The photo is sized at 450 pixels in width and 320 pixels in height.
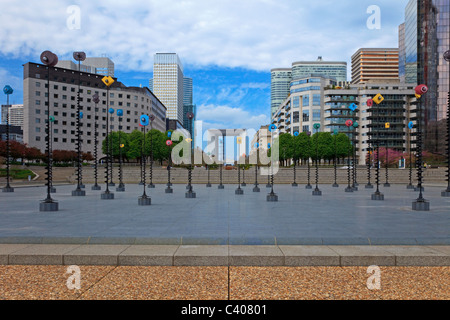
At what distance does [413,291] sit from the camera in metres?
5.22

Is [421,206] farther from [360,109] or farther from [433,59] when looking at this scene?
[433,59]

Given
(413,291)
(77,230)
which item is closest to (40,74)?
(77,230)

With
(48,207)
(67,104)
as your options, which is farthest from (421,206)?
(67,104)

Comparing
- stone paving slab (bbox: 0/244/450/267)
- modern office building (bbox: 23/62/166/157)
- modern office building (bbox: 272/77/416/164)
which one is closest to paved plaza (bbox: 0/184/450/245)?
stone paving slab (bbox: 0/244/450/267)

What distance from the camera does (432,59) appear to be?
10825 cm

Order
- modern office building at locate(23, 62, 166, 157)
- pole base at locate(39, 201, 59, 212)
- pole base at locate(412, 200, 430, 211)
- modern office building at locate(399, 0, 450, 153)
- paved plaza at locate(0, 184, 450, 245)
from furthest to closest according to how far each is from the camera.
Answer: modern office building at locate(23, 62, 166, 157) < modern office building at locate(399, 0, 450, 153) < pole base at locate(412, 200, 430, 211) < pole base at locate(39, 201, 59, 212) < paved plaza at locate(0, 184, 450, 245)

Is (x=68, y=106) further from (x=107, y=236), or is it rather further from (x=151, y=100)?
(x=107, y=236)

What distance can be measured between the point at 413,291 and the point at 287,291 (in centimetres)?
207

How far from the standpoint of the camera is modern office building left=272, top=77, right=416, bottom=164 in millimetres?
114625

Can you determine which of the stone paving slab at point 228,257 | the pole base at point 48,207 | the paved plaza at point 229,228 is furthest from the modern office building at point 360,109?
the stone paving slab at point 228,257

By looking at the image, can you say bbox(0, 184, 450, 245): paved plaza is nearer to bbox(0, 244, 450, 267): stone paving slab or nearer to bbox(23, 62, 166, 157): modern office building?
bbox(0, 244, 450, 267): stone paving slab

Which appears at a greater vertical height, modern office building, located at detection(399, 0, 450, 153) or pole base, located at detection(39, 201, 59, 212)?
modern office building, located at detection(399, 0, 450, 153)

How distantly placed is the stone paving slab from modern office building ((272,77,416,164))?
11351cm

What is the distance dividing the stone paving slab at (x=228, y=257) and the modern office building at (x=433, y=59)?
116m
